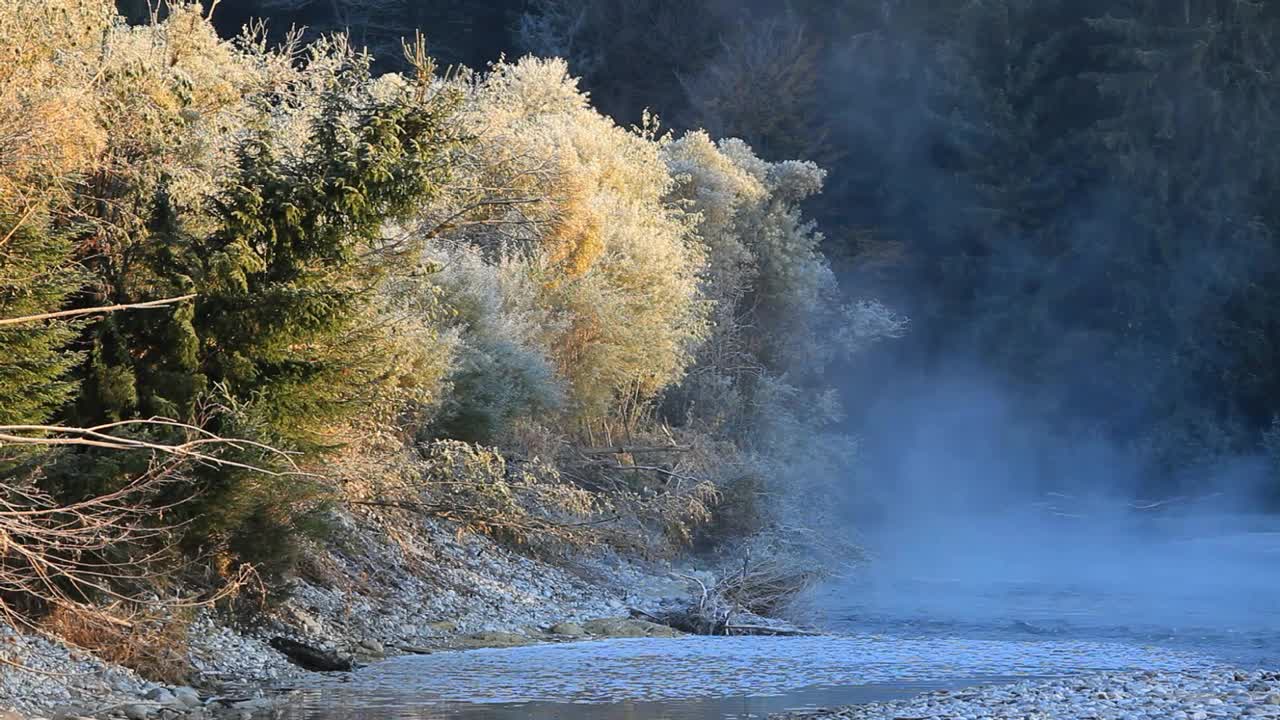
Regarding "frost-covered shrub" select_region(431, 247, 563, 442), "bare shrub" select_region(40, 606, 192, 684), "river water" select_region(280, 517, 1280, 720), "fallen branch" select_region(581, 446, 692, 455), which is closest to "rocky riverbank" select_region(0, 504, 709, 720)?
"bare shrub" select_region(40, 606, 192, 684)

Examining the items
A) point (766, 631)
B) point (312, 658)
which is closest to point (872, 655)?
point (766, 631)

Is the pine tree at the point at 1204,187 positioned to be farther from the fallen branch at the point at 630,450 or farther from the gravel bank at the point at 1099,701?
the gravel bank at the point at 1099,701

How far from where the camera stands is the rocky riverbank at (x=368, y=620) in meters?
13.4

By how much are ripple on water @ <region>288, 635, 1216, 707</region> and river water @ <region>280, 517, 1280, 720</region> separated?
24mm

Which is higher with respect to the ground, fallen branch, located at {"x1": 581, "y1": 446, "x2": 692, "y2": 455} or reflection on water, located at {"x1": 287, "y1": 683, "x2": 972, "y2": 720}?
fallen branch, located at {"x1": 581, "y1": 446, "x2": 692, "y2": 455}

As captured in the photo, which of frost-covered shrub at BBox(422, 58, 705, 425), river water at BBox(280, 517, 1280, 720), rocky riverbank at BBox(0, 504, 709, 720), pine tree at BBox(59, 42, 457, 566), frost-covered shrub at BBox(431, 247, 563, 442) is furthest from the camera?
frost-covered shrub at BBox(422, 58, 705, 425)

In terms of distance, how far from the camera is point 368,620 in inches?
735

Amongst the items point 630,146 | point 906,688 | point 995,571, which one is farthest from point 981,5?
point 906,688

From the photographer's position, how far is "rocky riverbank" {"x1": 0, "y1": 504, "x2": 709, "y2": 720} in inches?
527

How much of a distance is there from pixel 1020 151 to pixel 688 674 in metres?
36.5

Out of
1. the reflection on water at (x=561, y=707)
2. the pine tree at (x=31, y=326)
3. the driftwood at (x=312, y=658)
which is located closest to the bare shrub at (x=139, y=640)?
the reflection on water at (x=561, y=707)

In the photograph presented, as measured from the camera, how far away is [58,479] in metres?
14.0

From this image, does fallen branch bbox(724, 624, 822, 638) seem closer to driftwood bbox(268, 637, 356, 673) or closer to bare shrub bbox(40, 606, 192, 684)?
driftwood bbox(268, 637, 356, 673)

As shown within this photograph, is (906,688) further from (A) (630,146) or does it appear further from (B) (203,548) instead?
(A) (630,146)
